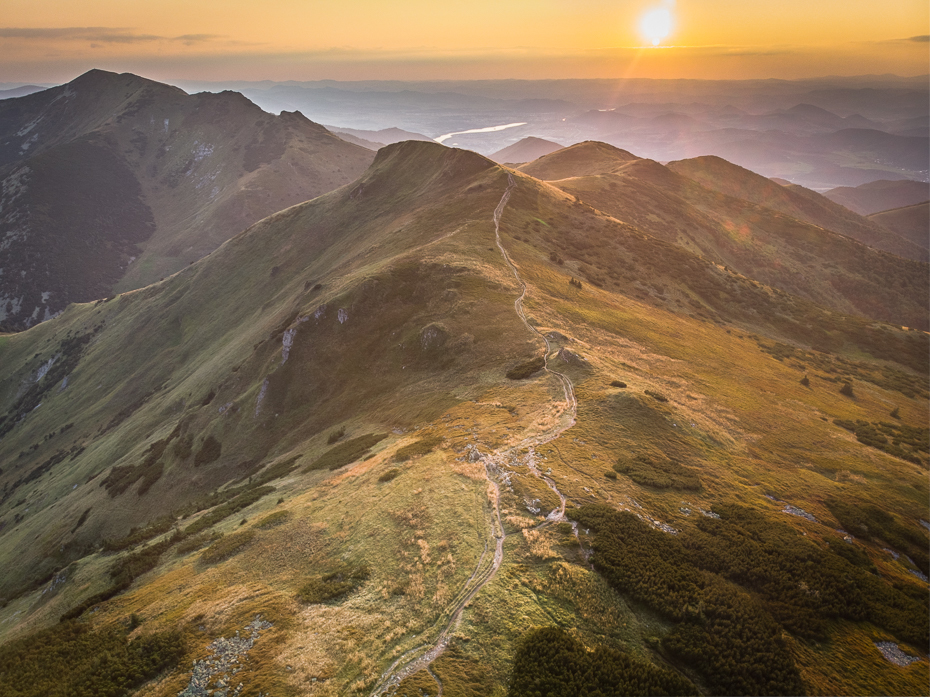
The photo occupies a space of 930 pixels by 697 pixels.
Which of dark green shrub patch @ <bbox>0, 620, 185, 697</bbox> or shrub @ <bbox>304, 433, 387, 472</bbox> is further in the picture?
shrub @ <bbox>304, 433, 387, 472</bbox>

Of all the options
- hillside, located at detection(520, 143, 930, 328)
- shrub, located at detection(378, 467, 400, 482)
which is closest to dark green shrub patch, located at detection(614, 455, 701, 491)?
shrub, located at detection(378, 467, 400, 482)

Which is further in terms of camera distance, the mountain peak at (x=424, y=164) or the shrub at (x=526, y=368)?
the mountain peak at (x=424, y=164)

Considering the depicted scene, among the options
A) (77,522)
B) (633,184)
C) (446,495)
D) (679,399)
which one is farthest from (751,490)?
(633,184)

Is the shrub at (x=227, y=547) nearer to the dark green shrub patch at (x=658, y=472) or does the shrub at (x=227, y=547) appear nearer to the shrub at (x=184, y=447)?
the dark green shrub patch at (x=658, y=472)

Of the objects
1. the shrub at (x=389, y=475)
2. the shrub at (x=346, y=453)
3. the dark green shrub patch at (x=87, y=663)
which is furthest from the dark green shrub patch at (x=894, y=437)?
the dark green shrub patch at (x=87, y=663)

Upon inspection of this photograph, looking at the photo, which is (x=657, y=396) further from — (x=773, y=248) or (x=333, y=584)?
(x=773, y=248)

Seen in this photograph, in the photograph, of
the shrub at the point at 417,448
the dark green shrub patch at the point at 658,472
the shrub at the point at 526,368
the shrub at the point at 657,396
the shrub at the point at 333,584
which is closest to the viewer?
the shrub at the point at 333,584

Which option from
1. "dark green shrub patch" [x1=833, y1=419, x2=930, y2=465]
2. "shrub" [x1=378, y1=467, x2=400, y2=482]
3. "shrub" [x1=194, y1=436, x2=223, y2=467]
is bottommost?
"shrub" [x1=194, y1=436, x2=223, y2=467]

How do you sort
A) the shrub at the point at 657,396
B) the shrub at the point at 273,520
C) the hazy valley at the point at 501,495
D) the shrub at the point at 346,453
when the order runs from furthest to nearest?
Result: the shrub at the point at 346,453 < the shrub at the point at 657,396 < the shrub at the point at 273,520 < the hazy valley at the point at 501,495

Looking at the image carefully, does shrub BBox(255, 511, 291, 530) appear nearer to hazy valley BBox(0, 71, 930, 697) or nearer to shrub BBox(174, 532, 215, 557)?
hazy valley BBox(0, 71, 930, 697)
